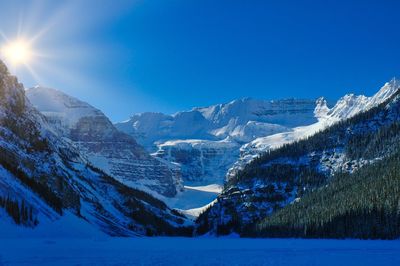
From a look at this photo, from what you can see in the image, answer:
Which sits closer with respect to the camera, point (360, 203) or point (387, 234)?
point (387, 234)

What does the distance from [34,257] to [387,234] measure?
4624 inches

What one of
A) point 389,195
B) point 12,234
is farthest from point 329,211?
point 12,234

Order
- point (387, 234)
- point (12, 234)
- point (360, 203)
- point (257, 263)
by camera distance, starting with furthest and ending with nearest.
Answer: point (360, 203), point (387, 234), point (12, 234), point (257, 263)

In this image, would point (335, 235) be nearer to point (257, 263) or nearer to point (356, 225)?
point (356, 225)

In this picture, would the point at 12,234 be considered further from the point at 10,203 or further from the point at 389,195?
the point at 389,195

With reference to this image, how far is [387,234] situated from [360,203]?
17.3 m

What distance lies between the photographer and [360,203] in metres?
184

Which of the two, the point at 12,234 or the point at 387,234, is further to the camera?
the point at 387,234

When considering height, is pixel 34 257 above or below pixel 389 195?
below

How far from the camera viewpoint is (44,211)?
192 m

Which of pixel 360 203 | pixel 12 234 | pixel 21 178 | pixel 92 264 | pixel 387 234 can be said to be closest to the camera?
pixel 92 264

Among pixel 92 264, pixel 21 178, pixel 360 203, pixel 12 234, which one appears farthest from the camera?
pixel 21 178

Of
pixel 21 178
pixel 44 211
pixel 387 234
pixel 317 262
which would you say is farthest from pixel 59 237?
pixel 317 262

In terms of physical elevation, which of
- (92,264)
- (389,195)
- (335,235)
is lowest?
(92,264)
